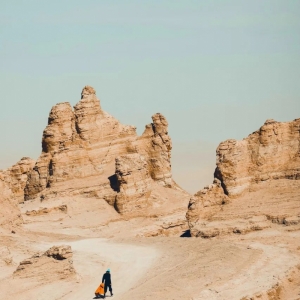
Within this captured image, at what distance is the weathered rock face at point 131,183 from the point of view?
70.8 meters

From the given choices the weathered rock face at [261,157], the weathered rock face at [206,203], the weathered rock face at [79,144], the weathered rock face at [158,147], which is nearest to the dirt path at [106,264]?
the weathered rock face at [206,203]

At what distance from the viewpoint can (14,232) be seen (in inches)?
2251

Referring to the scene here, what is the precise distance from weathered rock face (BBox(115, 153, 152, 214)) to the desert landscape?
0.09m

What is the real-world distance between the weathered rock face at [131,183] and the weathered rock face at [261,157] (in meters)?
17.2

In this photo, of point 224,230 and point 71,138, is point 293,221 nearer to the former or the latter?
point 224,230

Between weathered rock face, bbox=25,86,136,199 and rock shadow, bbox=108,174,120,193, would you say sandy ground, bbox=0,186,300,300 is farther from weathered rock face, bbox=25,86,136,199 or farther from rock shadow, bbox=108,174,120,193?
weathered rock face, bbox=25,86,136,199

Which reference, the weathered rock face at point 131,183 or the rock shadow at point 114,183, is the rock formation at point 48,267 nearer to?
the weathered rock face at point 131,183

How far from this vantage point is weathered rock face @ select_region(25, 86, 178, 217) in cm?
7175

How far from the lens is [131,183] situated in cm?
7131

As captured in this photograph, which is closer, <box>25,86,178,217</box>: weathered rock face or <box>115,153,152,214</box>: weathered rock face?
<box>115,153,152,214</box>: weathered rock face

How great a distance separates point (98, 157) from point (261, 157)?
79.1 feet

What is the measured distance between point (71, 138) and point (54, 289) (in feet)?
117

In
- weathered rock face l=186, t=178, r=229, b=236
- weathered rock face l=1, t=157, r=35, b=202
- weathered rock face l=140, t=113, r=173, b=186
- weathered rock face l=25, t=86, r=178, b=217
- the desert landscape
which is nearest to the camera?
the desert landscape

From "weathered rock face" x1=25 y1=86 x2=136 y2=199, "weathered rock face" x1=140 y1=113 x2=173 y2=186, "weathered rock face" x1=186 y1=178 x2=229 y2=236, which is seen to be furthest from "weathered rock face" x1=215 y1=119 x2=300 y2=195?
"weathered rock face" x1=140 y1=113 x2=173 y2=186
